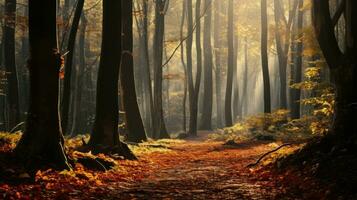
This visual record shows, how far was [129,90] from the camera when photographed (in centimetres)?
1767

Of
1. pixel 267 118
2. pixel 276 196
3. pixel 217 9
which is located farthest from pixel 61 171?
pixel 217 9

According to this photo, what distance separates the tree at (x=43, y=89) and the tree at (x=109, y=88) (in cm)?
376

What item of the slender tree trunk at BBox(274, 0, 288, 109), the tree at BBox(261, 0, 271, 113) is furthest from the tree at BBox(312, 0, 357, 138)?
the slender tree trunk at BBox(274, 0, 288, 109)

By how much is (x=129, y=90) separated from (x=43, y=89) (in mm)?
9451

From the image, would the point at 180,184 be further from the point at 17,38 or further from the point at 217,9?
the point at 17,38

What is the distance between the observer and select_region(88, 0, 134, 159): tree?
1220 cm

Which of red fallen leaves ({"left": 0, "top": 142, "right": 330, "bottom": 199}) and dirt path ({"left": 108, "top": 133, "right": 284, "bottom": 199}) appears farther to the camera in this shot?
dirt path ({"left": 108, "top": 133, "right": 284, "bottom": 199})

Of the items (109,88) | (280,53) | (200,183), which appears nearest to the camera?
(200,183)

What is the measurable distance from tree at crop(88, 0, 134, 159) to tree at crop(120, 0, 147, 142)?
4.91 m

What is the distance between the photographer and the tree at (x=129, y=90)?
17672 mm

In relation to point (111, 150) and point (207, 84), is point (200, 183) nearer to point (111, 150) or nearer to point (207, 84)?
point (111, 150)

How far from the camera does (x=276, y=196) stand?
21.7ft

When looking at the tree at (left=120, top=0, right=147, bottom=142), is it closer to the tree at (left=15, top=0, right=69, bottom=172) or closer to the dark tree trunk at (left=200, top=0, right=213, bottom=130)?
the tree at (left=15, top=0, right=69, bottom=172)

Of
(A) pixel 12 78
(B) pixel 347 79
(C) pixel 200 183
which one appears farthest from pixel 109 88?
(A) pixel 12 78
